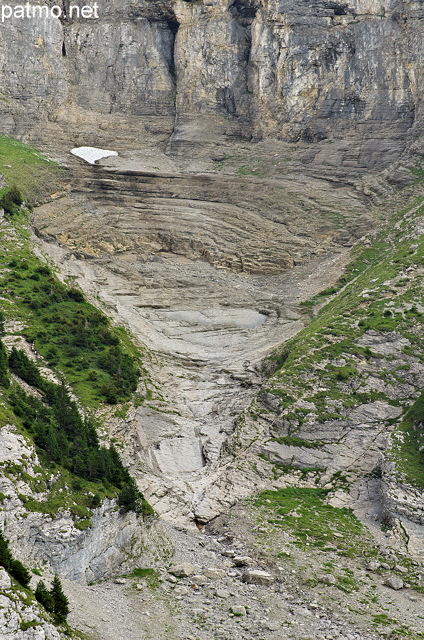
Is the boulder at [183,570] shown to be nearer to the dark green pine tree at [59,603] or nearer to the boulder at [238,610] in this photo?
the boulder at [238,610]

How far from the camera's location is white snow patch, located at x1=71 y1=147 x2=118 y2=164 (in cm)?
10950

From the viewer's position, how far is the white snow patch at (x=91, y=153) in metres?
110

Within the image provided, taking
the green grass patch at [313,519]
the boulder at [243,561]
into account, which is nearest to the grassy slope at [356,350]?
the green grass patch at [313,519]

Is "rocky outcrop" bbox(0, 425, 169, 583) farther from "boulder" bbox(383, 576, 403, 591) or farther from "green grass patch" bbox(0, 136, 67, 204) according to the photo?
"green grass patch" bbox(0, 136, 67, 204)

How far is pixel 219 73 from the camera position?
116 meters

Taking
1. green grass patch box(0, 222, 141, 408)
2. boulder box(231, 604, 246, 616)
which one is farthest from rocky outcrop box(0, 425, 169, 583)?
green grass patch box(0, 222, 141, 408)

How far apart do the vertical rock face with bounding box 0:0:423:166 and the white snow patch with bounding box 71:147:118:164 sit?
2966mm

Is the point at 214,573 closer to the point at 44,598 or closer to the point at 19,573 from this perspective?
the point at 44,598

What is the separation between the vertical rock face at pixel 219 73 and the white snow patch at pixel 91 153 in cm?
297

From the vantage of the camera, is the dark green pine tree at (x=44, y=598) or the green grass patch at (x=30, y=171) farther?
the green grass patch at (x=30, y=171)

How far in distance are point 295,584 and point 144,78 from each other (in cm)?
9239

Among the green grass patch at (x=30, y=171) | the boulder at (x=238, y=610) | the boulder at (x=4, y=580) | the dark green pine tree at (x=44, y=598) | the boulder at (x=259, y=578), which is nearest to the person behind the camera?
the boulder at (x=4, y=580)

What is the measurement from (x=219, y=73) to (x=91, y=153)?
20.7 m

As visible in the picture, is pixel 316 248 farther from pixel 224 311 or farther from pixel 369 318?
pixel 369 318
